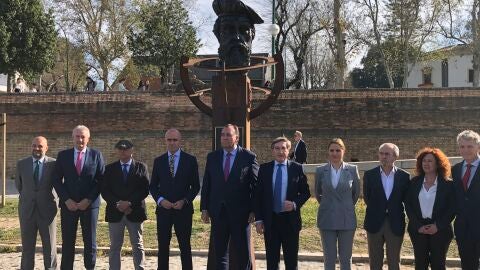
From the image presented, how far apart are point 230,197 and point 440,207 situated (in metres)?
2.05

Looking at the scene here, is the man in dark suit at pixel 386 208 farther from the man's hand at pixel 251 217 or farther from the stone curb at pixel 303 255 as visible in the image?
the stone curb at pixel 303 255

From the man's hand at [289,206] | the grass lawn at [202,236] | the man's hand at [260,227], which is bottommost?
the grass lawn at [202,236]

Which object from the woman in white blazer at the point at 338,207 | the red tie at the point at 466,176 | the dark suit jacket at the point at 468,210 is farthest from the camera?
the woman in white blazer at the point at 338,207

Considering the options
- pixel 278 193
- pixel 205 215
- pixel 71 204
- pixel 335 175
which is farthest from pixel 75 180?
pixel 335 175

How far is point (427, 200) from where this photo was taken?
5.28m

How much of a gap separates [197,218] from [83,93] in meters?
11.4

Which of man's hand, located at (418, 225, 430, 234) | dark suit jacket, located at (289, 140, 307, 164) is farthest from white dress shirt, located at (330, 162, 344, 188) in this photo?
dark suit jacket, located at (289, 140, 307, 164)

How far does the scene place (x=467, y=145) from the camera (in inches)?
207

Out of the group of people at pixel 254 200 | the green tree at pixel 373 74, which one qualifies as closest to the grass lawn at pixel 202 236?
the group of people at pixel 254 200

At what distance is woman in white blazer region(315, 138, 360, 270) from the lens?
552cm

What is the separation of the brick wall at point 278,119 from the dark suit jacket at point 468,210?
14108 millimetres

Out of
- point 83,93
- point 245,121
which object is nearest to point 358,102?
point 83,93

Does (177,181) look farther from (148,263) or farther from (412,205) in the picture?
(412,205)

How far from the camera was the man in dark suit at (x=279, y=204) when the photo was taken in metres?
5.46
